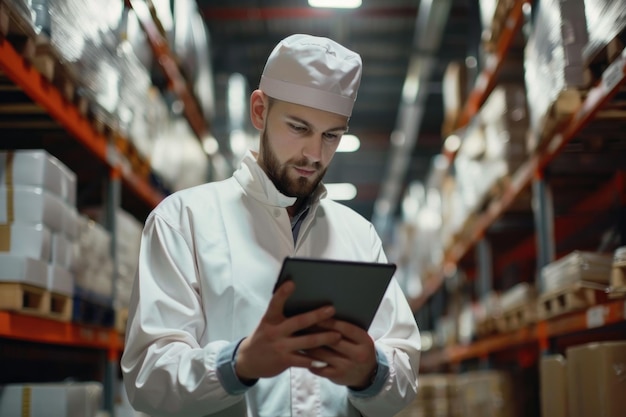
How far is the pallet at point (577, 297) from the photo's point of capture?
462 centimetres

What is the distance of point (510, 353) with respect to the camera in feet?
33.9

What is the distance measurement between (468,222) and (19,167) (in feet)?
17.6

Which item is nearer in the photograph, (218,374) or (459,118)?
(218,374)

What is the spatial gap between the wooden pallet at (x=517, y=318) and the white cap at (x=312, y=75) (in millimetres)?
3784

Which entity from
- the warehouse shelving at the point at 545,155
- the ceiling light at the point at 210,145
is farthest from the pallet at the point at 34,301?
the ceiling light at the point at 210,145

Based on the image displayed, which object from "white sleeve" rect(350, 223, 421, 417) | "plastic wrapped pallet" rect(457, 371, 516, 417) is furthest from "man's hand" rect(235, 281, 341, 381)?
"plastic wrapped pallet" rect(457, 371, 516, 417)

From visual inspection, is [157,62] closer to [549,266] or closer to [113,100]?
[113,100]

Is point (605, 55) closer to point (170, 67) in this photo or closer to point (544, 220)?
point (544, 220)

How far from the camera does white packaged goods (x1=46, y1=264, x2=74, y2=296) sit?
13.8ft

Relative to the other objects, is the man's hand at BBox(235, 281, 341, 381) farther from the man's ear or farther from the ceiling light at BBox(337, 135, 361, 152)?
the ceiling light at BBox(337, 135, 361, 152)

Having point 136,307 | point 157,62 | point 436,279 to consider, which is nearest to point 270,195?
point 136,307

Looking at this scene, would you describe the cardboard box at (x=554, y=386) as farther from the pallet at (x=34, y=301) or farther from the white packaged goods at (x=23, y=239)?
the white packaged goods at (x=23, y=239)

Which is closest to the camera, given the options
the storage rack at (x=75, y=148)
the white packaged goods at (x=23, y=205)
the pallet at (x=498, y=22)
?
the storage rack at (x=75, y=148)

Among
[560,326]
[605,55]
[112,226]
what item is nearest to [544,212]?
[560,326]
